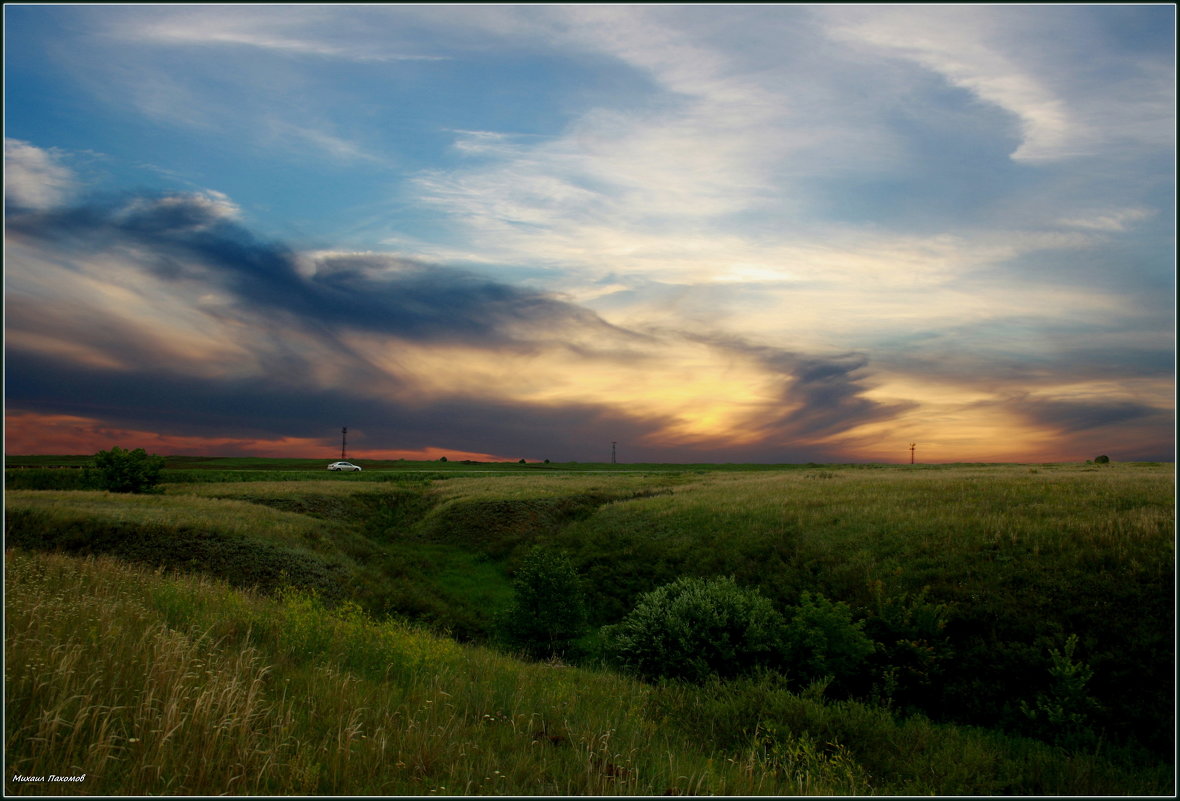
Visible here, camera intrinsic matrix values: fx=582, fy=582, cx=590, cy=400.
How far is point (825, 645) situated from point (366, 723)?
41.7 feet

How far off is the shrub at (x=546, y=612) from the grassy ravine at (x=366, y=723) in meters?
8.21

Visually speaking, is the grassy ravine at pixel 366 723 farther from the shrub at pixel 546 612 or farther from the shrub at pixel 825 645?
the shrub at pixel 546 612

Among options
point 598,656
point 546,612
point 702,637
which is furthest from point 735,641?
point 546,612

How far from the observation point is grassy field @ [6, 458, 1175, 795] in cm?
538

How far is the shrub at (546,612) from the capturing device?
20.0 meters

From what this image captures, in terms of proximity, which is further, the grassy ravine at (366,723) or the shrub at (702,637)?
the shrub at (702,637)

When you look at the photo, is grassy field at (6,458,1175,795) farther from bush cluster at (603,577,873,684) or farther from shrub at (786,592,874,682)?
bush cluster at (603,577,873,684)

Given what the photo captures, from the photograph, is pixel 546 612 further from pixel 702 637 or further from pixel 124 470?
pixel 124 470

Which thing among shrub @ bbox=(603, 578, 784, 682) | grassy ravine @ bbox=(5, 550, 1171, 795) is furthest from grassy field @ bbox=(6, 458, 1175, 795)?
shrub @ bbox=(603, 578, 784, 682)

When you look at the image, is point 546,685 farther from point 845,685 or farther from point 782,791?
point 845,685

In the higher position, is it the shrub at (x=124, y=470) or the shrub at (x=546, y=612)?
the shrub at (x=124, y=470)

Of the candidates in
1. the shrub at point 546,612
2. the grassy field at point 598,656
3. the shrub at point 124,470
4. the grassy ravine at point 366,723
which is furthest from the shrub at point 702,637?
the shrub at point 124,470

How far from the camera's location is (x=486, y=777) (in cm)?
518

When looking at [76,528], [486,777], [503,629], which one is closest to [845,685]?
[503,629]
